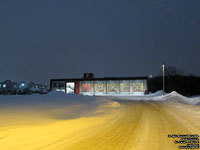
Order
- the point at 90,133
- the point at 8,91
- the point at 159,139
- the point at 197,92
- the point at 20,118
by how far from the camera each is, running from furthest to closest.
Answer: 1. the point at 8,91
2. the point at 197,92
3. the point at 20,118
4. the point at 90,133
5. the point at 159,139

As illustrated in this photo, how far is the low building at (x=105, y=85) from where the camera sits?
56500 mm

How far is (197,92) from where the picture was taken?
1686 inches

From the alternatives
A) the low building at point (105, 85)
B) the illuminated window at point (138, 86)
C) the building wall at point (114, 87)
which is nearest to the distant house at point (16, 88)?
the low building at point (105, 85)

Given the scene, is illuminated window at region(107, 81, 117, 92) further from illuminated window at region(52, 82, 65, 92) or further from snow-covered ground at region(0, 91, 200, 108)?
snow-covered ground at region(0, 91, 200, 108)

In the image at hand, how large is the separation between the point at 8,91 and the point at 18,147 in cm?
5298

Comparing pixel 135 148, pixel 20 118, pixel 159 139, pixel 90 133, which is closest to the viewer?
pixel 135 148

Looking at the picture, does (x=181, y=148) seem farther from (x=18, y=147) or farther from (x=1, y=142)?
(x=1, y=142)

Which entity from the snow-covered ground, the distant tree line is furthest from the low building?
the snow-covered ground

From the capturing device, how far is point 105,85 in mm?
60344

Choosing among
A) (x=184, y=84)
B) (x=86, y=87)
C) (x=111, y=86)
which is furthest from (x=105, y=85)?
(x=184, y=84)

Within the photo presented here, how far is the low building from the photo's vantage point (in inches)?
2224

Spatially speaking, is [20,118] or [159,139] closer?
[159,139]

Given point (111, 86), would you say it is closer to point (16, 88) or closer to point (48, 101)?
point (16, 88)

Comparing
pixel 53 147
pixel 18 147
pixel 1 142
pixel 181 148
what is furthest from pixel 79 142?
pixel 181 148
